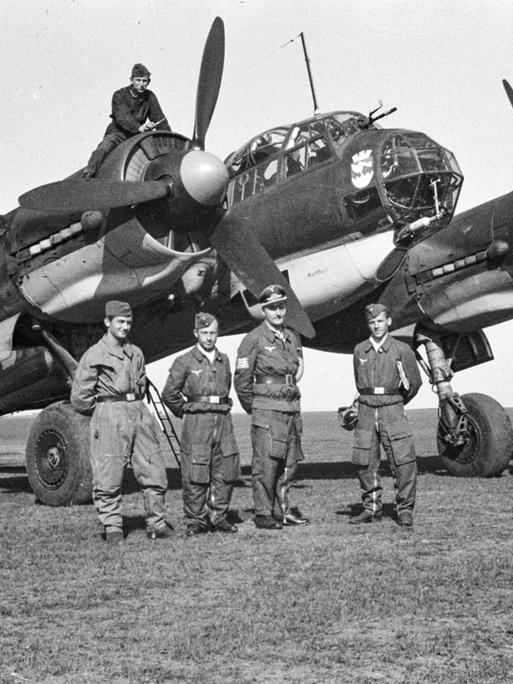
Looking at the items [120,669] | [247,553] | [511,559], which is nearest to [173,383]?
[247,553]

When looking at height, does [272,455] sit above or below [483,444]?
below

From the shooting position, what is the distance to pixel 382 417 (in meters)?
8.19

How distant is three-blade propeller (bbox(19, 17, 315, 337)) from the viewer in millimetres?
9742

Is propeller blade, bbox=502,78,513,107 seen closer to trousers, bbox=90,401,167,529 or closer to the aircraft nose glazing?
the aircraft nose glazing

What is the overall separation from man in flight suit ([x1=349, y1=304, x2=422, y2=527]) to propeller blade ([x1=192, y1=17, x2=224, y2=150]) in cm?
354

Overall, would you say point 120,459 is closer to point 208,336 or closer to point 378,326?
point 208,336

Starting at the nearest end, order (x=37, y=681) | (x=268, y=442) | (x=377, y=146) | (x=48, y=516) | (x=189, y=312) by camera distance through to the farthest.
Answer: (x=37, y=681)
(x=268, y=442)
(x=48, y=516)
(x=377, y=146)
(x=189, y=312)

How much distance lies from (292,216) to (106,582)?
6.60 metres

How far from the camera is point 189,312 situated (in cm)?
1193

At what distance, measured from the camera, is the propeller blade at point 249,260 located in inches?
425

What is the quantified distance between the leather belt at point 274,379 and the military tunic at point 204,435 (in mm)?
302

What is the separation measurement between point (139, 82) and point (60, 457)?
4764 millimetres

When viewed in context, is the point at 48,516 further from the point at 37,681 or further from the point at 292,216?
the point at 37,681

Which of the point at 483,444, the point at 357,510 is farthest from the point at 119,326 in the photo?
the point at 483,444
